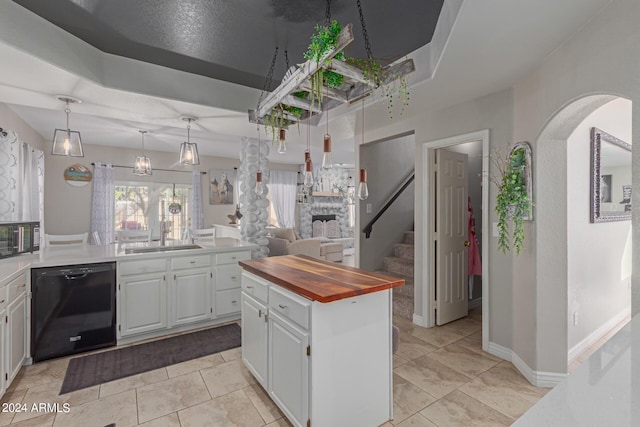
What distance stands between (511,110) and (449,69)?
82 centimetres

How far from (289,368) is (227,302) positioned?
6.74ft

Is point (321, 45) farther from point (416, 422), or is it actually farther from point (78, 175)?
point (78, 175)

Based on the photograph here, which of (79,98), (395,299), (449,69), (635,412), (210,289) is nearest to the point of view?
(635,412)

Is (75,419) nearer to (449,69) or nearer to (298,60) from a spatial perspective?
(298,60)

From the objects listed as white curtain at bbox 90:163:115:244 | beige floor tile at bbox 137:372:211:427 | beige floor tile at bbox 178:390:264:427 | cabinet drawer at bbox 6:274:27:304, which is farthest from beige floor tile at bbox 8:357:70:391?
white curtain at bbox 90:163:115:244

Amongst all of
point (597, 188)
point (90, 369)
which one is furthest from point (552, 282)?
point (90, 369)

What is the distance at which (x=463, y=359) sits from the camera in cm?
277

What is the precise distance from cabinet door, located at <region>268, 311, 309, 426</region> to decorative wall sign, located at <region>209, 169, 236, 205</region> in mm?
5824

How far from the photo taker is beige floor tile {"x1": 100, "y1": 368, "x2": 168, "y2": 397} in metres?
2.35

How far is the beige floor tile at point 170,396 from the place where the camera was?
211 centimetres

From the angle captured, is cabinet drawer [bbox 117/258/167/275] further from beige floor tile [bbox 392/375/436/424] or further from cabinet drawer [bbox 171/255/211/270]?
beige floor tile [bbox 392/375/436/424]

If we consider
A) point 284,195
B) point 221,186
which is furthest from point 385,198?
point 284,195

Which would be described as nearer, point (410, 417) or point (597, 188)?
point (410, 417)

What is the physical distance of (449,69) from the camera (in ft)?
7.44
